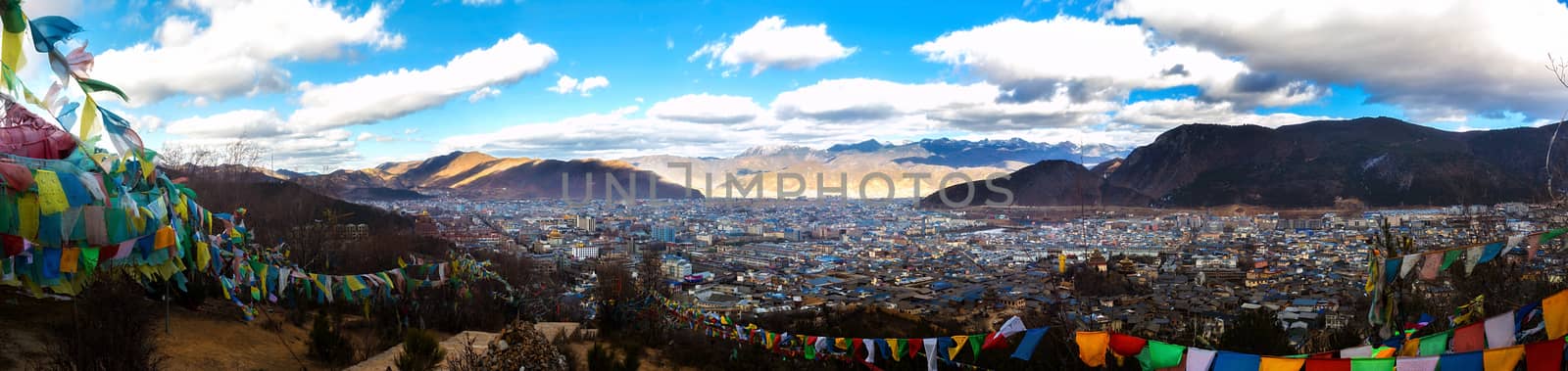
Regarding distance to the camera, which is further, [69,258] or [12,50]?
[69,258]

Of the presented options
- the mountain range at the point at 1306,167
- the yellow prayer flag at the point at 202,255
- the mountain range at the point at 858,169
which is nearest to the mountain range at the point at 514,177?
the mountain range at the point at 858,169

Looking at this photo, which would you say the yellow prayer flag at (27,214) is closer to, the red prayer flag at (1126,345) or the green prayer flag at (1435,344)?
the red prayer flag at (1126,345)

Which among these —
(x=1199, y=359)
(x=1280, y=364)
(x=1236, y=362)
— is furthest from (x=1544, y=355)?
(x=1199, y=359)

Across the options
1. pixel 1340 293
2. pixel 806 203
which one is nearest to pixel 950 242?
pixel 1340 293

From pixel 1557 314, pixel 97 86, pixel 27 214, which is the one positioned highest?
pixel 97 86

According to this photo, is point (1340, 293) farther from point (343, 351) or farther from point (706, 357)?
point (343, 351)

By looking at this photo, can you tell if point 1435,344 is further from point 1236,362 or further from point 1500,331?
point 1236,362
